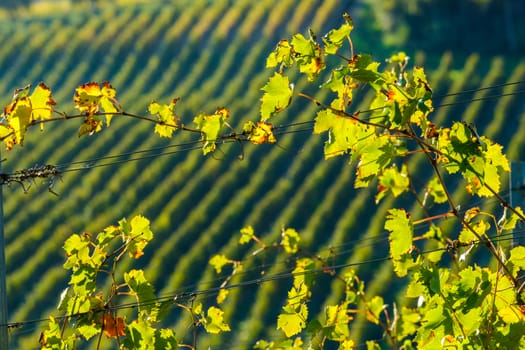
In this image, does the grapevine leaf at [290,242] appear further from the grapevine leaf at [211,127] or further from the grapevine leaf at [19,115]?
the grapevine leaf at [19,115]

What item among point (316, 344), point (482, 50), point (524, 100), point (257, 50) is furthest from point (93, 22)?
point (316, 344)

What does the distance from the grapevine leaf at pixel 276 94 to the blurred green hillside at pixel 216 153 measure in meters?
6.53

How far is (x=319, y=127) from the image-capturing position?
107 inches

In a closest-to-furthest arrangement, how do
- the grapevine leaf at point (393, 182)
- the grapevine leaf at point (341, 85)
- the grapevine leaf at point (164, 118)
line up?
the grapevine leaf at point (341, 85) < the grapevine leaf at point (164, 118) < the grapevine leaf at point (393, 182)

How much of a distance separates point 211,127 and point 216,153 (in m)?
15.6

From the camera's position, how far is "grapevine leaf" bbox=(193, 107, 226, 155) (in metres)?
2.73

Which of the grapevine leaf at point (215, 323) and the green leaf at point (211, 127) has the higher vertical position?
the green leaf at point (211, 127)

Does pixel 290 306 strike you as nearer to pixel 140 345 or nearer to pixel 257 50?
pixel 140 345

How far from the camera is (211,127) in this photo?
274 cm

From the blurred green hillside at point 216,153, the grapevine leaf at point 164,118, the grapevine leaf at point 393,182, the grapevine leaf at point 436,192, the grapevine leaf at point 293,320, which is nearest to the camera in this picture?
the grapevine leaf at point 164,118

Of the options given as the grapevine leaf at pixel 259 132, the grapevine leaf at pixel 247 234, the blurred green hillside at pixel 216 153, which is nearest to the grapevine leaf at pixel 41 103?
the grapevine leaf at pixel 259 132

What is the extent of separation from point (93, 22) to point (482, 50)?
34.5 feet

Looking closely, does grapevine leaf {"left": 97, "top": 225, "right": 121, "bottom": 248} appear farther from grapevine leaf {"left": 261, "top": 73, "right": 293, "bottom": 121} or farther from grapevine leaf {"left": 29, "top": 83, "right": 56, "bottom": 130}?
grapevine leaf {"left": 261, "top": 73, "right": 293, "bottom": 121}

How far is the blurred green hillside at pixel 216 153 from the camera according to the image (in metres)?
15.8
